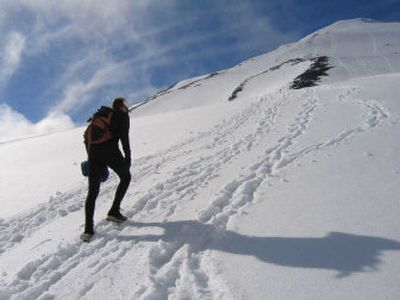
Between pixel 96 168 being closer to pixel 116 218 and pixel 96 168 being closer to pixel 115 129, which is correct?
pixel 115 129

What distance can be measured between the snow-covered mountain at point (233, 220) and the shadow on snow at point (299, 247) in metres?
0.02

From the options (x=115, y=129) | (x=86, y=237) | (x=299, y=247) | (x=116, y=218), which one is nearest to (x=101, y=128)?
(x=115, y=129)

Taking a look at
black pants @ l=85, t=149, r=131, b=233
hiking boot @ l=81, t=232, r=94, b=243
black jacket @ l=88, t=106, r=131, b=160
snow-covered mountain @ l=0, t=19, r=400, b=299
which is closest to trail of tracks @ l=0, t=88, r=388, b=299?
snow-covered mountain @ l=0, t=19, r=400, b=299

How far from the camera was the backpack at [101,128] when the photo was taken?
24.4 ft

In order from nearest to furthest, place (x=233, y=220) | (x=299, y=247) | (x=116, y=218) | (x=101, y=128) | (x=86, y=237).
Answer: (x=299, y=247) < (x=233, y=220) < (x=86, y=237) < (x=101, y=128) < (x=116, y=218)

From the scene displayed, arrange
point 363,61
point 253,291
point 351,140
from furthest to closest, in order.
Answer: point 363,61 < point 351,140 < point 253,291

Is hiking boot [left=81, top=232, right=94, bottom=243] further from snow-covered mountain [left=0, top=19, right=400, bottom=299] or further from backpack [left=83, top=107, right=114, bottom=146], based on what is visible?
backpack [left=83, top=107, right=114, bottom=146]

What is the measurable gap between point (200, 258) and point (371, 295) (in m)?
2.11

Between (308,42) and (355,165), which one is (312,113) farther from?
(308,42)

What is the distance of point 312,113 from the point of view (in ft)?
55.8

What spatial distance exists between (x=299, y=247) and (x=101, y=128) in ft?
11.4

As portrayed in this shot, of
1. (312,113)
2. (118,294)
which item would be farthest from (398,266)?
(312,113)

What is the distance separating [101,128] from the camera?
24.5ft

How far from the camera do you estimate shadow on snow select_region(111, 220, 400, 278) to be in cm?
538
